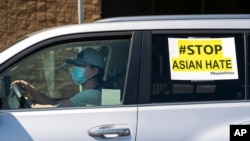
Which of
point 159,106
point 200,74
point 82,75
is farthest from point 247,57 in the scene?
point 82,75

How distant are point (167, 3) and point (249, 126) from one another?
7.70 metres

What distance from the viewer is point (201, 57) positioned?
3861 millimetres

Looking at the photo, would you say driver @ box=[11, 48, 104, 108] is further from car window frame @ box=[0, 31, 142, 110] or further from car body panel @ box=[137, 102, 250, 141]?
car body panel @ box=[137, 102, 250, 141]

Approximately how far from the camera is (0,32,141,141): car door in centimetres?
364

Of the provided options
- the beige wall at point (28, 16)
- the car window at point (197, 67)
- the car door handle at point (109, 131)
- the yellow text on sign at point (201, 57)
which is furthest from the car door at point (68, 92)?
the beige wall at point (28, 16)

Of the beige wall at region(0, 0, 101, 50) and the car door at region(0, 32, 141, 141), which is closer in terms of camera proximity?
the car door at region(0, 32, 141, 141)

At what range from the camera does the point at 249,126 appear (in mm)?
3717

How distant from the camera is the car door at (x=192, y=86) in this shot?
12.0 feet

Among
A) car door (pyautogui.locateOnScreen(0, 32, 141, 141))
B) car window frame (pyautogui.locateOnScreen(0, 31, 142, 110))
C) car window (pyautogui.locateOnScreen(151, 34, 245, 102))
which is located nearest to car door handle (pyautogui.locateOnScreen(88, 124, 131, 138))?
car door (pyautogui.locateOnScreen(0, 32, 141, 141))

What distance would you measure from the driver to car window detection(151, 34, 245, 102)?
39cm

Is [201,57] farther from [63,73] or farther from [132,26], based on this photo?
[63,73]

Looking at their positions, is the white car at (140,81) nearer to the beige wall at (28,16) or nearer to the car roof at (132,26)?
the car roof at (132,26)

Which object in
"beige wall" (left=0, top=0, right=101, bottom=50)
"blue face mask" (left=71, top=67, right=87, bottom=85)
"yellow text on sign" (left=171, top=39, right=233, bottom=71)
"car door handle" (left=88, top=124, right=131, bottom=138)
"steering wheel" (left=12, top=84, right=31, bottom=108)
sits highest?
"beige wall" (left=0, top=0, right=101, bottom=50)

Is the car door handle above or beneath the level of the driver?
beneath
